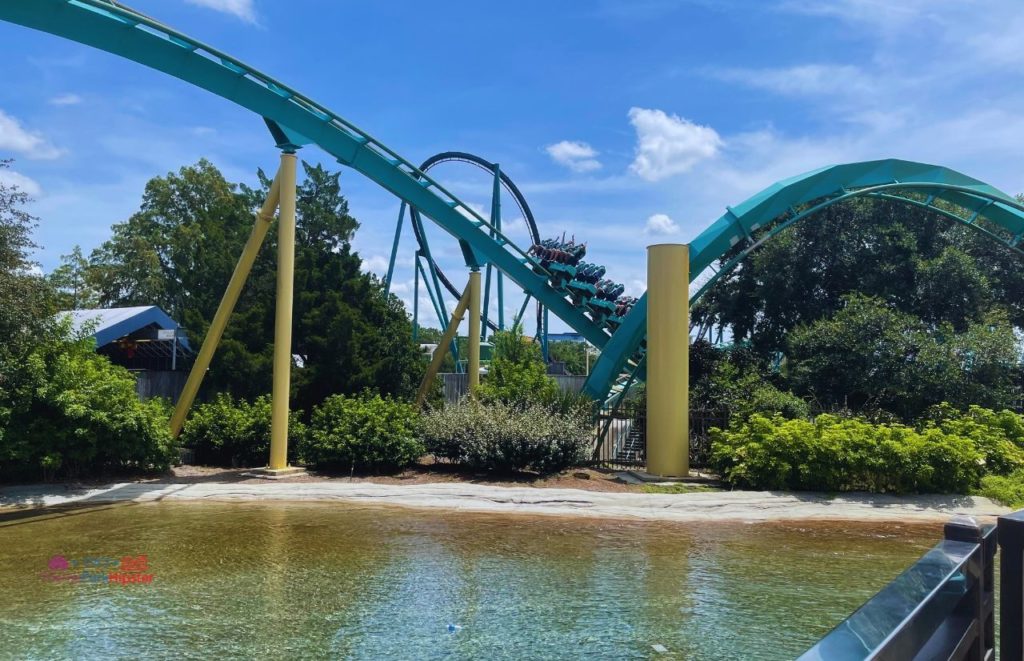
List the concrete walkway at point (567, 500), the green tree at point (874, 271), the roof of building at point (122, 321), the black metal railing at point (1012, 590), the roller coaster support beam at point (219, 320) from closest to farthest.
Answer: the black metal railing at point (1012, 590) → the concrete walkway at point (567, 500) → the roller coaster support beam at point (219, 320) → the green tree at point (874, 271) → the roof of building at point (122, 321)

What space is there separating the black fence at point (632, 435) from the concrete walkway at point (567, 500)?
2510 mm

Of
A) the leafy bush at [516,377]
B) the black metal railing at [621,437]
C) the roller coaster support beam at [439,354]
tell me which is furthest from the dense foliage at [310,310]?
the black metal railing at [621,437]

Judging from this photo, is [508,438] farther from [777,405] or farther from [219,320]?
[219,320]

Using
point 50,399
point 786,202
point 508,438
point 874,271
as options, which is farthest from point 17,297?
point 874,271

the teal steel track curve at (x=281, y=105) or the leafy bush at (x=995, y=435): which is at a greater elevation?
the teal steel track curve at (x=281, y=105)

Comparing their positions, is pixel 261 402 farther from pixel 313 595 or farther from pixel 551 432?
pixel 313 595

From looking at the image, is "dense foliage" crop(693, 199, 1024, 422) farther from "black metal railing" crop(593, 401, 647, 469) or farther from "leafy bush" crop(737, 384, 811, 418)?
"black metal railing" crop(593, 401, 647, 469)

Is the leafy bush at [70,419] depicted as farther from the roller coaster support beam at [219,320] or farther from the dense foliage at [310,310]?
the dense foliage at [310,310]

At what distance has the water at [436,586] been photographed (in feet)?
16.8

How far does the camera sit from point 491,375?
52.9 ft

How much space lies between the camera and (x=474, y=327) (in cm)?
1836

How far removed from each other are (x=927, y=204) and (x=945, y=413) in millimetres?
6572

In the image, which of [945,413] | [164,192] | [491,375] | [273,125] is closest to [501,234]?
[491,375]

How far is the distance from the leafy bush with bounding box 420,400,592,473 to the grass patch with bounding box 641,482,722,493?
5.67 ft
